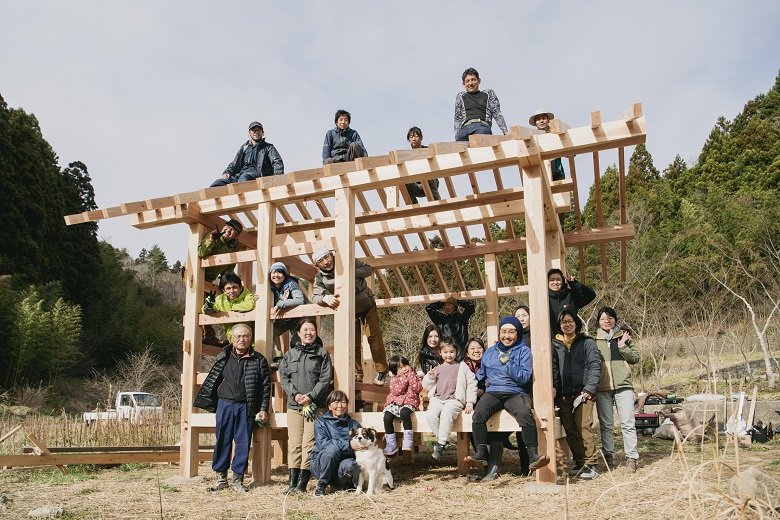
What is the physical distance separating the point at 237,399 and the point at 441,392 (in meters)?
1.92

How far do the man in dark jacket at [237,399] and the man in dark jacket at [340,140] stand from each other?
2.94 m

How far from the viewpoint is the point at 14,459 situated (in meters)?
7.28

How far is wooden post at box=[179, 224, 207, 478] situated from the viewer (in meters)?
6.71

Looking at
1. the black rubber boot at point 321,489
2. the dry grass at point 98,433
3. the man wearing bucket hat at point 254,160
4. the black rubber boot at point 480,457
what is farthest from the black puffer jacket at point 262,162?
the dry grass at point 98,433

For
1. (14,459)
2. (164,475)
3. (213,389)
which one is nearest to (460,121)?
(213,389)

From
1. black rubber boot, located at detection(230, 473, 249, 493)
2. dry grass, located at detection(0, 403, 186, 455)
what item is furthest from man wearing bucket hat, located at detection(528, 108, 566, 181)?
dry grass, located at detection(0, 403, 186, 455)

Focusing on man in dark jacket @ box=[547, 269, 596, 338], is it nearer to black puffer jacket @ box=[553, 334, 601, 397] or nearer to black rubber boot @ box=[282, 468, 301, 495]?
black puffer jacket @ box=[553, 334, 601, 397]

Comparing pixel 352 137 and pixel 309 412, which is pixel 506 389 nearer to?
pixel 309 412

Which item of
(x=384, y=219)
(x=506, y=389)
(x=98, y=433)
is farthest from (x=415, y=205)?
(x=98, y=433)

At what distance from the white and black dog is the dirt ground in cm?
13

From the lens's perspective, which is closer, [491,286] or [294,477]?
[294,477]

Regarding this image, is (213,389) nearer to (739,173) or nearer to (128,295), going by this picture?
(739,173)

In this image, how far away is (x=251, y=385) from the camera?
6.11 meters

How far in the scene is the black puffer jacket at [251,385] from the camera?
6113mm
